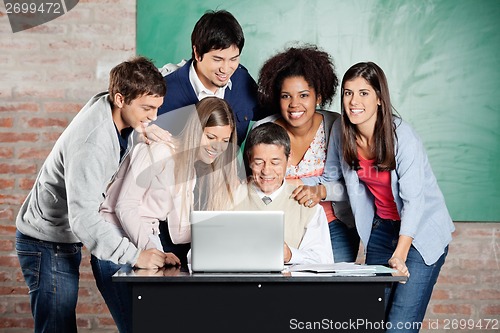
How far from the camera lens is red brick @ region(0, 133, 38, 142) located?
3.99 metres

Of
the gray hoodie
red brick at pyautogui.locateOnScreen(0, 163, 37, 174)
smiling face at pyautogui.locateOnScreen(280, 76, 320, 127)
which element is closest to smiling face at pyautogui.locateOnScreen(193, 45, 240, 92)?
smiling face at pyautogui.locateOnScreen(280, 76, 320, 127)

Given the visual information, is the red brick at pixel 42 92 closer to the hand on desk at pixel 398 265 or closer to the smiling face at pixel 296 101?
the smiling face at pixel 296 101

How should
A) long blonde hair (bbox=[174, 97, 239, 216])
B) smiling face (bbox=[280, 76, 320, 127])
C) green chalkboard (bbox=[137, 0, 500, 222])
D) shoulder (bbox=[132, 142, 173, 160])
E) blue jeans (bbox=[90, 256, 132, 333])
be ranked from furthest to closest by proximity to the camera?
green chalkboard (bbox=[137, 0, 500, 222]), smiling face (bbox=[280, 76, 320, 127]), long blonde hair (bbox=[174, 97, 239, 216]), shoulder (bbox=[132, 142, 173, 160]), blue jeans (bbox=[90, 256, 132, 333])

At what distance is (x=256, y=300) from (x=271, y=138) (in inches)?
32.4

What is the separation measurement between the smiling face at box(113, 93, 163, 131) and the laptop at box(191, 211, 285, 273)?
54 cm

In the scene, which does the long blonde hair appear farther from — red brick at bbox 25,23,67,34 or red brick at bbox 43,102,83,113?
red brick at bbox 25,23,67,34

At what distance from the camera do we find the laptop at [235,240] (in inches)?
93.7

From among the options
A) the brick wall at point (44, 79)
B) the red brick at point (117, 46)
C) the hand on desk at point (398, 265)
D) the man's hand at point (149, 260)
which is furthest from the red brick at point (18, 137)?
the hand on desk at point (398, 265)

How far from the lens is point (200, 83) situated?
3271mm

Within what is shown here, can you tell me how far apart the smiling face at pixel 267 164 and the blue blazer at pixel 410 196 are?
212 millimetres

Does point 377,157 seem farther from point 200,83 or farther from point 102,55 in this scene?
point 102,55

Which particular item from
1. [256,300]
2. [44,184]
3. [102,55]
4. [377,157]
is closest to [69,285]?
[44,184]

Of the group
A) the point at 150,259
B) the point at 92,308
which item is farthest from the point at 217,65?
the point at 92,308

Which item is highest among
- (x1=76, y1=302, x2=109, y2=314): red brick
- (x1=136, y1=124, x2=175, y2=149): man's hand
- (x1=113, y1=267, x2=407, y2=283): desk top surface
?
(x1=136, y1=124, x2=175, y2=149): man's hand
